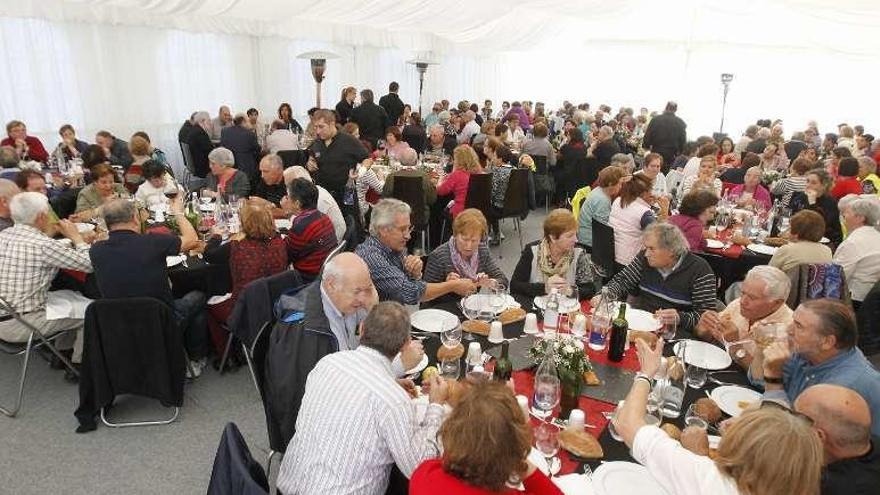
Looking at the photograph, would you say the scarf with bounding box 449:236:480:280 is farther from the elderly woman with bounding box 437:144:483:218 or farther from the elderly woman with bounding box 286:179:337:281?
the elderly woman with bounding box 437:144:483:218

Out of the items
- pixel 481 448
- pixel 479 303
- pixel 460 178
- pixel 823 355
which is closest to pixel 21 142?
pixel 460 178

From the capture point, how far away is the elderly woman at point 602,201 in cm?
502

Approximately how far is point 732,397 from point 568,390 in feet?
2.39

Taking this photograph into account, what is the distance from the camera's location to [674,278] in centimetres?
332

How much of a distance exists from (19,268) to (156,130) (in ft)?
23.1

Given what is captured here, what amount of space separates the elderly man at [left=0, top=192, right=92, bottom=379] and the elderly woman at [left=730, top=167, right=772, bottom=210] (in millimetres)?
6032

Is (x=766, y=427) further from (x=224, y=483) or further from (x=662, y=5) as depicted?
(x=662, y=5)

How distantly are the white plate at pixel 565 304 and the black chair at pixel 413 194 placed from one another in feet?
10.3

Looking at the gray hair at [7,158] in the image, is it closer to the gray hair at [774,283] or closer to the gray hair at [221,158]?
the gray hair at [221,158]

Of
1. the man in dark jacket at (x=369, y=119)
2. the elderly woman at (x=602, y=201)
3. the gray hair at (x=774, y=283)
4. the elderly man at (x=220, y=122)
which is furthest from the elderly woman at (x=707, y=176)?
the elderly man at (x=220, y=122)

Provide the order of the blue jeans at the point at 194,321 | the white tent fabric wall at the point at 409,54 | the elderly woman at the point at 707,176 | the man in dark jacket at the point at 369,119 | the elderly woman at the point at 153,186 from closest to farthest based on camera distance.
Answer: the blue jeans at the point at 194,321
the elderly woman at the point at 153,186
the elderly woman at the point at 707,176
the white tent fabric wall at the point at 409,54
the man in dark jacket at the point at 369,119

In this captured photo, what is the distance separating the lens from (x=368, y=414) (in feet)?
6.09

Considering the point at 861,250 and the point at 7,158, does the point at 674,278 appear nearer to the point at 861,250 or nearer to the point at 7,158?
the point at 861,250

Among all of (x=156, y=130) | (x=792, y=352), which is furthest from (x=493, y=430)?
(x=156, y=130)
